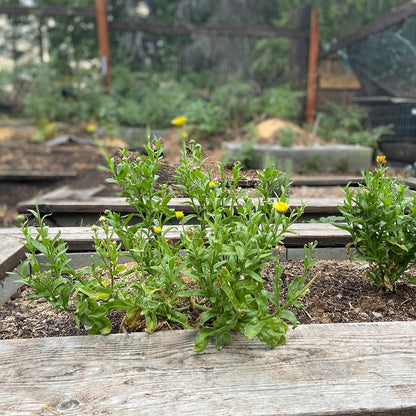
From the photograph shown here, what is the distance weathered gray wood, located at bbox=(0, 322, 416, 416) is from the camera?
1112 millimetres

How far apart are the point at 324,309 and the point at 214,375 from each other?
659 mm

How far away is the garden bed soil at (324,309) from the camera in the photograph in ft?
5.32

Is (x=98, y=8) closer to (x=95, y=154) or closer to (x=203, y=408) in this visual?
(x=95, y=154)

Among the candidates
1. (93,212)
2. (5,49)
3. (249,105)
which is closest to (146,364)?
(93,212)

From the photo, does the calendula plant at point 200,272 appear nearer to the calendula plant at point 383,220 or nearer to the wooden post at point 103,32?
the calendula plant at point 383,220

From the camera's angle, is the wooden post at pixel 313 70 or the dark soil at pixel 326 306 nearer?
the dark soil at pixel 326 306

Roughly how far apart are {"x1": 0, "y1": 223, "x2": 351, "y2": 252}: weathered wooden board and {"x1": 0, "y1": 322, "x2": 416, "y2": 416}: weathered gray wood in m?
0.69

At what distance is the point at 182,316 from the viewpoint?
143 cm

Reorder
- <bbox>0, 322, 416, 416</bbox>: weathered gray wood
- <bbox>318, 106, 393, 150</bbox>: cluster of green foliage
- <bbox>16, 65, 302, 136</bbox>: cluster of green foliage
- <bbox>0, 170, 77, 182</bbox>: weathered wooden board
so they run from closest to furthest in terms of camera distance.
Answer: <bbox>0, 322, 416, 416</bbox>: weathered gray wood
<bbox>0, 170, 77, 182</bbox>: weathered wooden board
<bbox>318, 106, 393, 150</bbox>: cluster of green foliage
<bbox>16, 65, 302, 136</bbox>: cluster of green foliage

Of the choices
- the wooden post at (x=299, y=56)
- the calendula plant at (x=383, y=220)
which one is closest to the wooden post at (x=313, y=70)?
the wooden post at (x=299, y=56)

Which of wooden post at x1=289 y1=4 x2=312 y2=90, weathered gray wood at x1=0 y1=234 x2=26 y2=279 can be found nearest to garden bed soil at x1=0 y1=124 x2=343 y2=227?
weathered gray wood at x1=0 y1=234 x2=26 y2=279

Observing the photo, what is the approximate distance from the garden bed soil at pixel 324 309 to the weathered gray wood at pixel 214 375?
0.70 ft

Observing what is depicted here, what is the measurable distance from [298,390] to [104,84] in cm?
794

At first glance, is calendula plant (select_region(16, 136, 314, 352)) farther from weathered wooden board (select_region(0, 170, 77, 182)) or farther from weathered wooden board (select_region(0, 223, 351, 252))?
weathered wooden board (select_region(0, 170, 77, 182))
